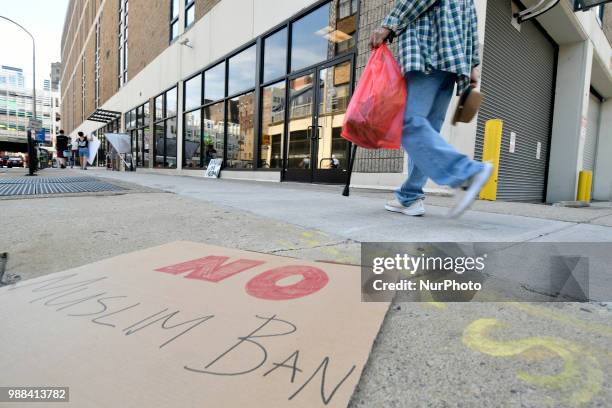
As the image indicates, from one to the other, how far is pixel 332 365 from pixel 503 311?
544mm

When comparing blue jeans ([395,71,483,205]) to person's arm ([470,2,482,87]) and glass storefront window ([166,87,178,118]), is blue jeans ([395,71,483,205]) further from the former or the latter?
glass storefront window ([166,87,178,118])

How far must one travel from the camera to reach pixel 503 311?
36.9 inches

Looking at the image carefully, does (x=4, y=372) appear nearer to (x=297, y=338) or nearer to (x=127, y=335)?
(x=127, y=335)

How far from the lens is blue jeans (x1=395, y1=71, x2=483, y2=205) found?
1.70m

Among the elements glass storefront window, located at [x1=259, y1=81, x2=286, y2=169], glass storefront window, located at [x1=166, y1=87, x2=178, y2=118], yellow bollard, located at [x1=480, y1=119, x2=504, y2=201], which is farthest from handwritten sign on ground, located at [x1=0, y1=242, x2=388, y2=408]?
glass storefront window, located at [x1=166, y1=87, x2=178, y2=118]

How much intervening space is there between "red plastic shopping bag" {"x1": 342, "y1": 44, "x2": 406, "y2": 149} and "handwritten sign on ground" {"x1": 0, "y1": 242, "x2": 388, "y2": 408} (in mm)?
996

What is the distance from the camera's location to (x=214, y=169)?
9.51 metres

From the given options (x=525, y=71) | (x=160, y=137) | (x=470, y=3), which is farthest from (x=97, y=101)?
(x=470, y=3)

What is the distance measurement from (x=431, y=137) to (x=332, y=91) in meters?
4.48

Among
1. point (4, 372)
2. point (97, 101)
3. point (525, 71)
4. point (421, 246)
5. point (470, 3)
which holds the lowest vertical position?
point (4, 372)

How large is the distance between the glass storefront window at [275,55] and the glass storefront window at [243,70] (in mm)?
395

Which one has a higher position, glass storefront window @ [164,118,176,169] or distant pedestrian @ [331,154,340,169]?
glass storefront window @ [164,118,176,169]

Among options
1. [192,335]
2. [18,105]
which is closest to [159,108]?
[192,335]

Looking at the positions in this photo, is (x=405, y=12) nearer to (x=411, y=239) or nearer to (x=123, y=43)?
(x=411, y=239)
